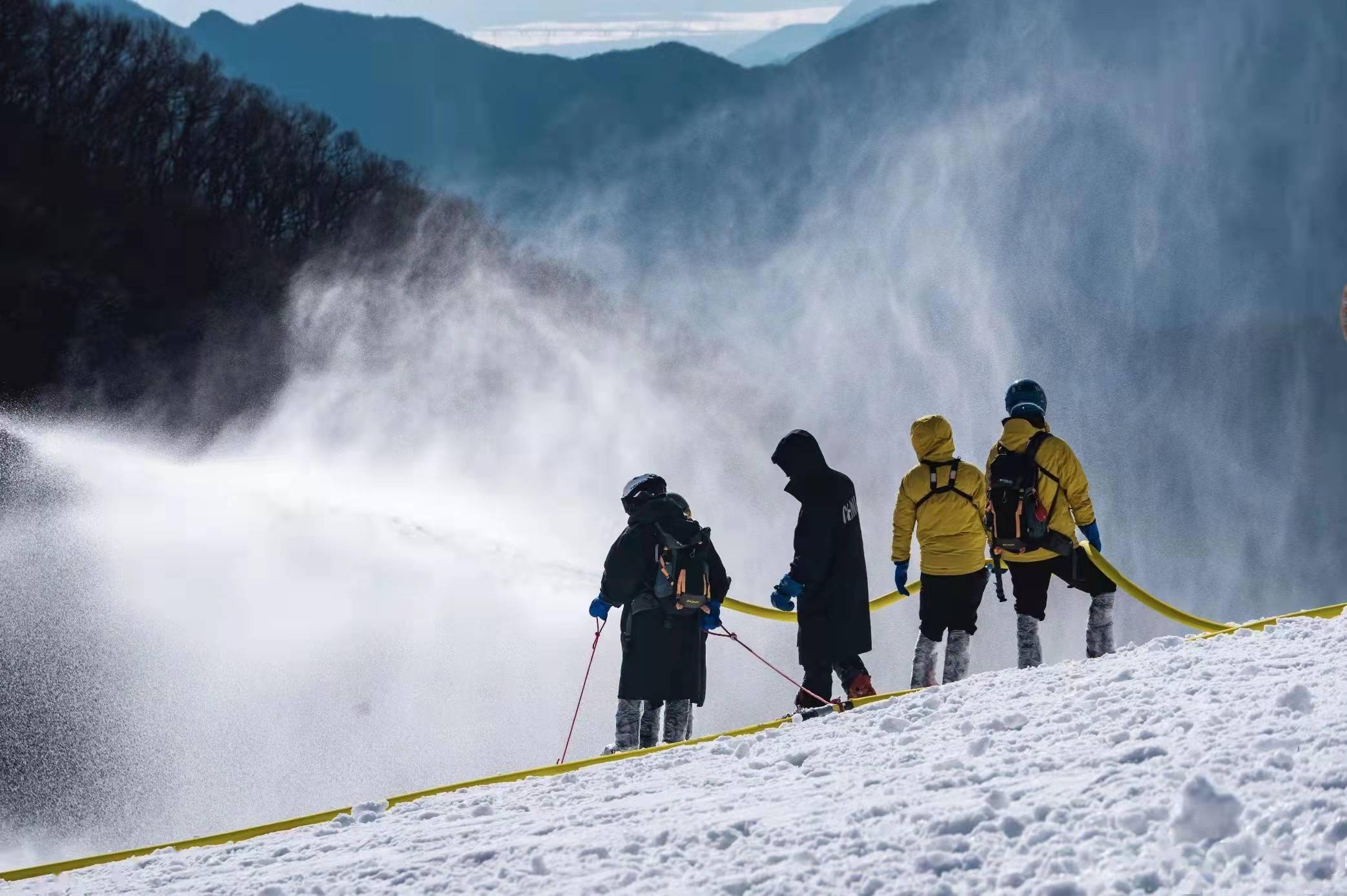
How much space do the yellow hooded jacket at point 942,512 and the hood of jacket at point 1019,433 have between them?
0.27 metres

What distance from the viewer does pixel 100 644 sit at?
1988 cm

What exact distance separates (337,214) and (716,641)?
4317 centimetres

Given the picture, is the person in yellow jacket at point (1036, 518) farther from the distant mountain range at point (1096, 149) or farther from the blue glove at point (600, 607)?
the distant mountain range at point (1096, 149)

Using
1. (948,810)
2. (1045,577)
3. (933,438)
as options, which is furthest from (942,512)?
(948,810)

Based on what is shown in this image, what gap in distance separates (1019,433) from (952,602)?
1144 millimetres

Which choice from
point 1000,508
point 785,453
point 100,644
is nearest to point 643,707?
point 785,453

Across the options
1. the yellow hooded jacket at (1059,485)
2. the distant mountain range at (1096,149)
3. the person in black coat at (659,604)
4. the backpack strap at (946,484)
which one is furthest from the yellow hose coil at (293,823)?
the distant mountain range at (1096,149)

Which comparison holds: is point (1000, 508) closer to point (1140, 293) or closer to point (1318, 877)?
point (1318, 877)

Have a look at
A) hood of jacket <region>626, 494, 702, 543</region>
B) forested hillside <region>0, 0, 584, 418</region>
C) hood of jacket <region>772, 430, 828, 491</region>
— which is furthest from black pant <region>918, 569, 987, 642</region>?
forested hillside <region>0, 0, 584, 418</region>

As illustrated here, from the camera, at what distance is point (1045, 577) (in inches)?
324

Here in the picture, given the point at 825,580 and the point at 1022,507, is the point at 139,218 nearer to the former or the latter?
the point at 825,580

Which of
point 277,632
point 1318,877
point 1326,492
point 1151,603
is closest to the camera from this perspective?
point 1318,877

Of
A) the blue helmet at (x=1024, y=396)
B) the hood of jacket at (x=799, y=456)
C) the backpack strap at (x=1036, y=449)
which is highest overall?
the blue helmet at (x=1024, y=396)

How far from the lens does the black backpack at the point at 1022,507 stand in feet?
25.9
